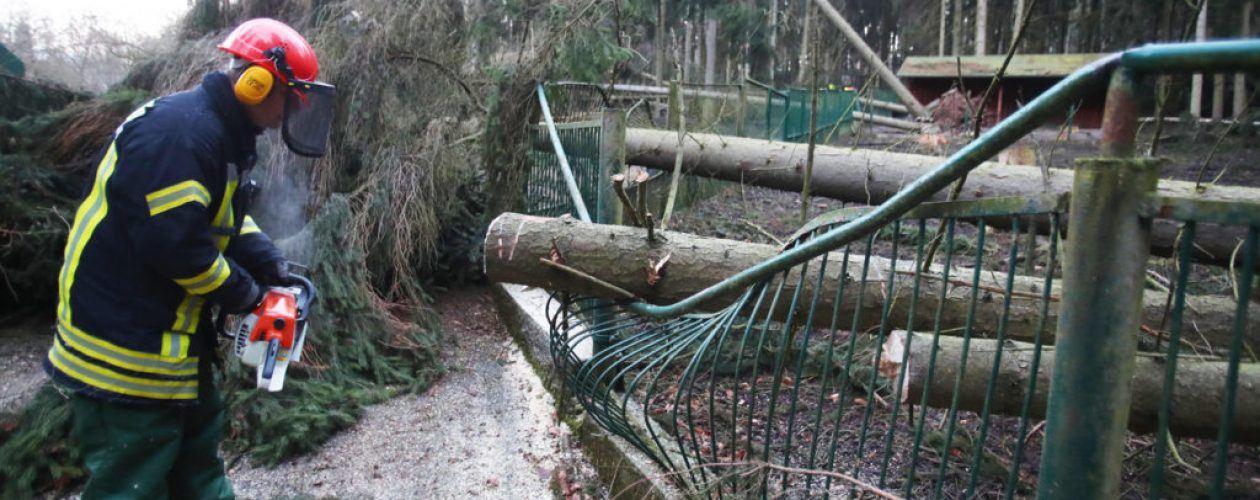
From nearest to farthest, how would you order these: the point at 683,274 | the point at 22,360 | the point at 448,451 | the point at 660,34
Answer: the point at 683,274 < the point at 448,451 < the point at 22,360 < the point at 660,34

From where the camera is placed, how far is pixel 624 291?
119 inches

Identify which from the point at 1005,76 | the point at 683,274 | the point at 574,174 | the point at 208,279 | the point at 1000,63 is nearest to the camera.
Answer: the point at 208,279

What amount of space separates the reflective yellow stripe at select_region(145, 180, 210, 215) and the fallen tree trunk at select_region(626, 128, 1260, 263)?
3341 millimetres

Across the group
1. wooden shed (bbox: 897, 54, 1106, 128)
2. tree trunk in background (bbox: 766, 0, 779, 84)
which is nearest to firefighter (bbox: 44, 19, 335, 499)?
wooden shed (bbox: 897, 54, 1106, 128)

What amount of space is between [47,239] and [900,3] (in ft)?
105

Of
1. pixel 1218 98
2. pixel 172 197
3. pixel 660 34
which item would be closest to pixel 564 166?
pixel 172 197

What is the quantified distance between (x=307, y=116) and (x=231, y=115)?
1.06ft

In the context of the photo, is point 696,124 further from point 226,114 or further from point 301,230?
point 226,114

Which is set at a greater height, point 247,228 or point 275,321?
point 247,228

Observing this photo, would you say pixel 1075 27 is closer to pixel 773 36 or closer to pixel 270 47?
pixel 773 36

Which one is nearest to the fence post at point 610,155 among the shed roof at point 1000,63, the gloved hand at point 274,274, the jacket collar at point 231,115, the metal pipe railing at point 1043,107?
the gloved hand at point 274,274

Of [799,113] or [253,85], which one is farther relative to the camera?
[799,113]

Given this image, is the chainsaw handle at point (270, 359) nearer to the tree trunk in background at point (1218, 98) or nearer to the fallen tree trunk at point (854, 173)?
the fallen tree trunk at point (854, 173)

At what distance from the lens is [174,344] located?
274 cm
